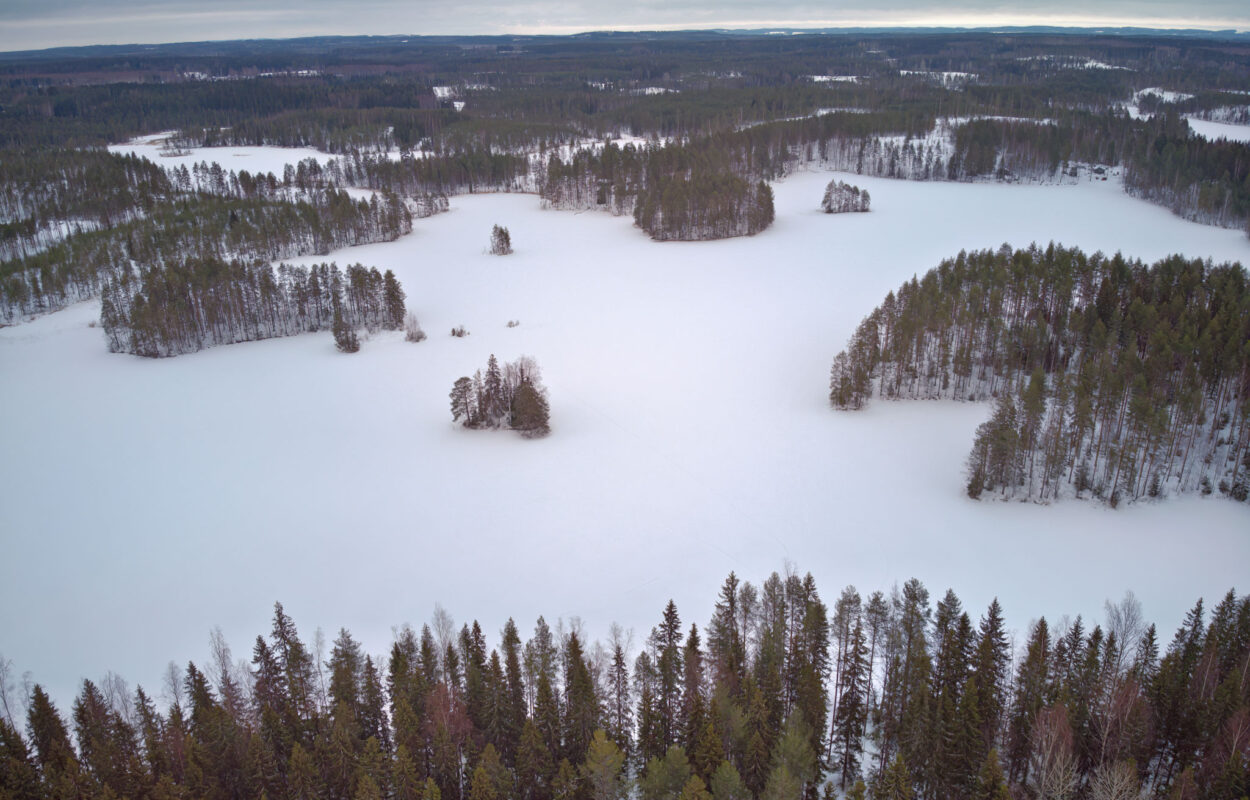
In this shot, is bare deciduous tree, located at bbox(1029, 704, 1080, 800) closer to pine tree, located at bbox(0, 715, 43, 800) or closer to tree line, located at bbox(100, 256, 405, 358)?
pine tree, located at bbox(0, 715, 43, 800)

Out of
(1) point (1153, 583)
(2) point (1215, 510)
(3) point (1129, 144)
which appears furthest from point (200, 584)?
(3) point (1129, 144)

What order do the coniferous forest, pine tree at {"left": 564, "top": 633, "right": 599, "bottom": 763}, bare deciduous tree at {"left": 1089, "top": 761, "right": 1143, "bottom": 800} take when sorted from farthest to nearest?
pine tree at {"left": 564, "top": 633, "right": 599, "bottom": 763} → the coniferous forest → bare deciduous tree at {"left": 1089, "top": 761, "right": 1143, "bottom": 800}

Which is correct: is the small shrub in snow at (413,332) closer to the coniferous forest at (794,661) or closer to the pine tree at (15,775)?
the coniferous forest at (794,661)

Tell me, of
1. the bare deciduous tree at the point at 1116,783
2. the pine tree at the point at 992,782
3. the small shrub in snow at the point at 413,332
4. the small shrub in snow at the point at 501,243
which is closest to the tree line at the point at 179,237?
the small shrub in snow at the point at 501,243

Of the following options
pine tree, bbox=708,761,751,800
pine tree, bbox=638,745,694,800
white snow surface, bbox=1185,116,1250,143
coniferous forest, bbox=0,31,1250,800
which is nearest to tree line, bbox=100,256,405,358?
coniferous forest, bbox=0,31,1250,800

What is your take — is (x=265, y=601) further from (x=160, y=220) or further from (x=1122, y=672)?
(x=160, y=220)

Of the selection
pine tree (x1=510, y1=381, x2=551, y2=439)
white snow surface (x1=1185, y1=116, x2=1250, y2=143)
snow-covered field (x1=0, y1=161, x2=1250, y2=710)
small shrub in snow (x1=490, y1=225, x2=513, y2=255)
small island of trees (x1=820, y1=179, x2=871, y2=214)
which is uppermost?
white snow surface (x1=1185, y1=116, x2=1250, y2=143)
